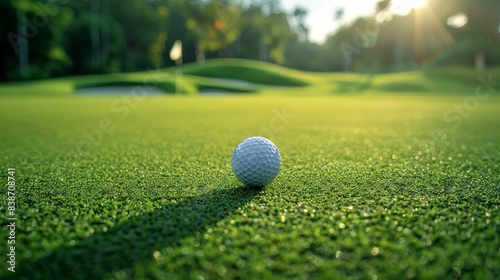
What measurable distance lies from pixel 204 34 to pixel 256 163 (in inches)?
1555

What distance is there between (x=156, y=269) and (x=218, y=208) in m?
0.64

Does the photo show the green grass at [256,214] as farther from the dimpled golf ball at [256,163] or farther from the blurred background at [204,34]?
the blurred background at [204,34]

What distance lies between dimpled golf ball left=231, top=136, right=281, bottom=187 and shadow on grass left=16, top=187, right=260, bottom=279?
290mm

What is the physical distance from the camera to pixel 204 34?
4000cm

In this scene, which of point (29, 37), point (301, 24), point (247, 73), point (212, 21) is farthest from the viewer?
point (301, 24)

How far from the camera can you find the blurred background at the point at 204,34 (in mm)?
32969

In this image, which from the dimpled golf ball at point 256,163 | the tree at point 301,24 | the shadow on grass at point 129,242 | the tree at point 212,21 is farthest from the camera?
the tree at point 301,24

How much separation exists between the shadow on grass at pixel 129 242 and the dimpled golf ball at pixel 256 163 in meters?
0.29

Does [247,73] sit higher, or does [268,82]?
[247,73]

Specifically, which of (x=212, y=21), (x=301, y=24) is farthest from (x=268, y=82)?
(x=301, y=24)

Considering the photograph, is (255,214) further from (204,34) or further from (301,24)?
(301,24)

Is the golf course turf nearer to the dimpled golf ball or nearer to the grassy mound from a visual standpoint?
the dimpled golf ball

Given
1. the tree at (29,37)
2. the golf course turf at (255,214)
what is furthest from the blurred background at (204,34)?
the golf course turf at (255,214)

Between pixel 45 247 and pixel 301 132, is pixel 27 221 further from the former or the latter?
pixel 301 132
